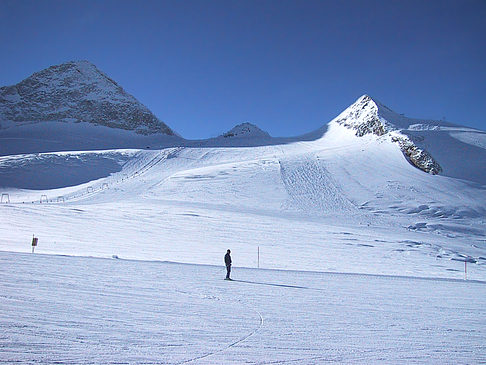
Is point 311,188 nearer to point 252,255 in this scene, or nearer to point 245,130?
point 252,255

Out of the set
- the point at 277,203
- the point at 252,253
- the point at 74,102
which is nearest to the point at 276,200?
the point at 277,203

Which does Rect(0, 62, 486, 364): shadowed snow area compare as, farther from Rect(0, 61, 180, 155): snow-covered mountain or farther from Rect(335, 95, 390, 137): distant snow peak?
Rect(0, 61, 180, 155): snow-covered mountain

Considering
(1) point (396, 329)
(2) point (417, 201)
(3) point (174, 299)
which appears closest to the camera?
(1) point (396, 329)

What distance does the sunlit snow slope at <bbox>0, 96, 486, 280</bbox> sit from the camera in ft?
60.8

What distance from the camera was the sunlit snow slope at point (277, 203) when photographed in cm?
1853

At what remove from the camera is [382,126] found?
59562 millimetres

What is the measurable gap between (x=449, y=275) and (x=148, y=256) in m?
13.4

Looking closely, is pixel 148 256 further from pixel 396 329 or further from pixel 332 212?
pixel 332 212

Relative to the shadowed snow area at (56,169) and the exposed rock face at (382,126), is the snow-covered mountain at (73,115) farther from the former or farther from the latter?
the exposed rock face at (382,126)

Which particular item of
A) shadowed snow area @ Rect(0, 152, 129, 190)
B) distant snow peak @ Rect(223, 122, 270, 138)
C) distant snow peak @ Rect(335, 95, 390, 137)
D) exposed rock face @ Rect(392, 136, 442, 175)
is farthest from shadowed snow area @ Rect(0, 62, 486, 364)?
distant snow peak @ Rect(223, 122, 270, 138)

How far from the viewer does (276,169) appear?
1657 inches

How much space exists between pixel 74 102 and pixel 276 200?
8850 cm

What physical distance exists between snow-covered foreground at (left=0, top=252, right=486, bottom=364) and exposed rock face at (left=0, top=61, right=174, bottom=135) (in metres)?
84.4

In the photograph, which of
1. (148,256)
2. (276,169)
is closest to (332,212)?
(276,169)
